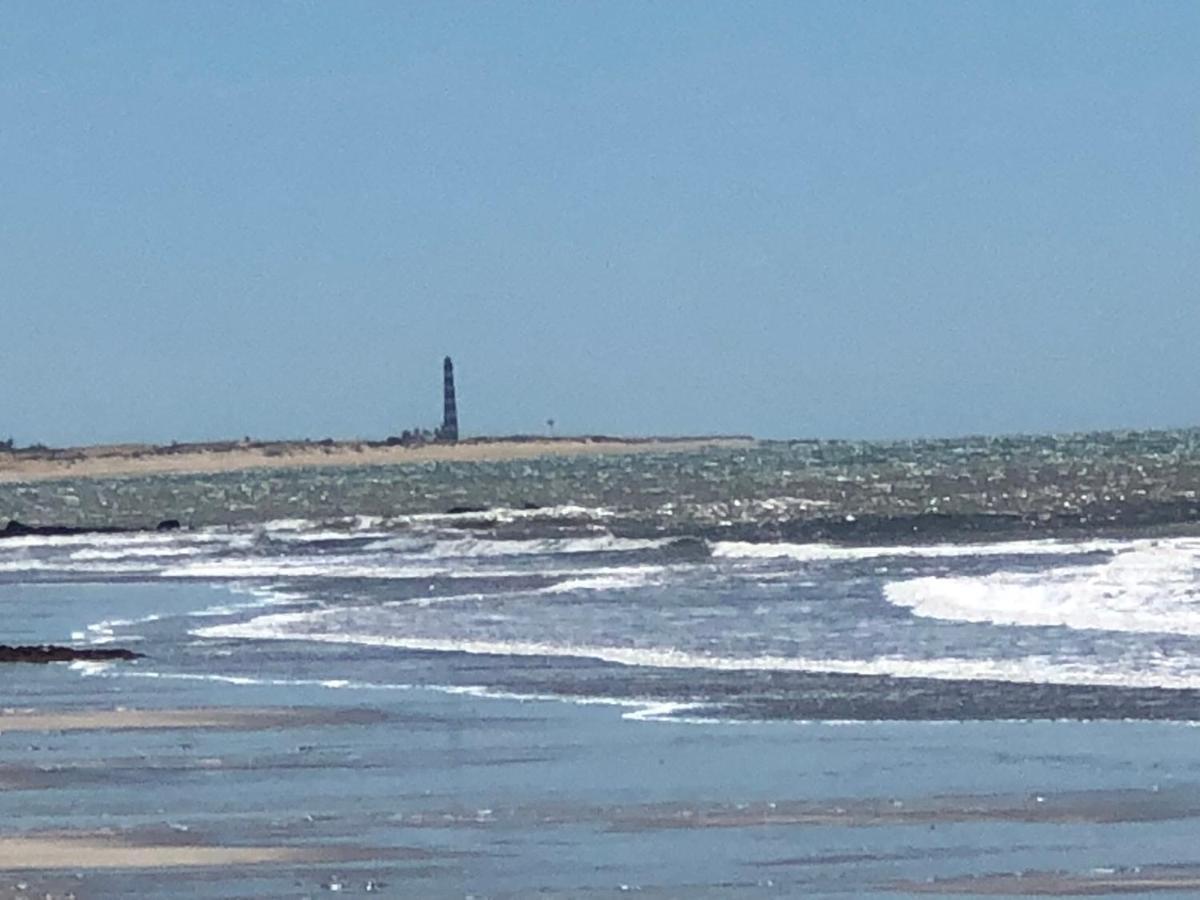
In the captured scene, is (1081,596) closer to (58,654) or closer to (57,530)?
(58,654)

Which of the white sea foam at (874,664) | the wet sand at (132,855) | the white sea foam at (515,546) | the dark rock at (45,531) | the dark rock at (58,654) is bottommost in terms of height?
the white sea foam at (515,546)

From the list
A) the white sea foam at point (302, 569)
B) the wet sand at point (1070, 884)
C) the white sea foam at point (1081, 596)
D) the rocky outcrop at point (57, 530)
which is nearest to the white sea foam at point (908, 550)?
the white sea foam at point (302, 569)

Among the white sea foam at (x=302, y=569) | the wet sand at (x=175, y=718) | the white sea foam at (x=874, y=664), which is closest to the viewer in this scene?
the wet sand at (x=175, y=718)

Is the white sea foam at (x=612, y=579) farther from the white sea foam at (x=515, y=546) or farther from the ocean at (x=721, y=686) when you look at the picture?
the white sea foam at (x=515, y=546)

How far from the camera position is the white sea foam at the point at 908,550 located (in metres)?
41.2

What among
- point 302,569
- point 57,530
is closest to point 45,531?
point 57,530

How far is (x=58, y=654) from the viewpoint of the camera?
2395 cm

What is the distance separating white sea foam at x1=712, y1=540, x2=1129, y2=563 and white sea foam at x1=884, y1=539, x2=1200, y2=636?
7576 mm

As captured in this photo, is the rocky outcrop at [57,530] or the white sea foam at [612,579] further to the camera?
the rocky outcrop at [57,530]

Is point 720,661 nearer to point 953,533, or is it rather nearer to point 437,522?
point 953,533

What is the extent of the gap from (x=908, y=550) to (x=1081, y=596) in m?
18.3

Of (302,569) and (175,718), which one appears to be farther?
(302,569)

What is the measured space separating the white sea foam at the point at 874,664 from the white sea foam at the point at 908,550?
16555mm

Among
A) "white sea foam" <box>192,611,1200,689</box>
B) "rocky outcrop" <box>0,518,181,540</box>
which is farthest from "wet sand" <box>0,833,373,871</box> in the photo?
"rocky outcrop" <box>0,518,181,540</box>
